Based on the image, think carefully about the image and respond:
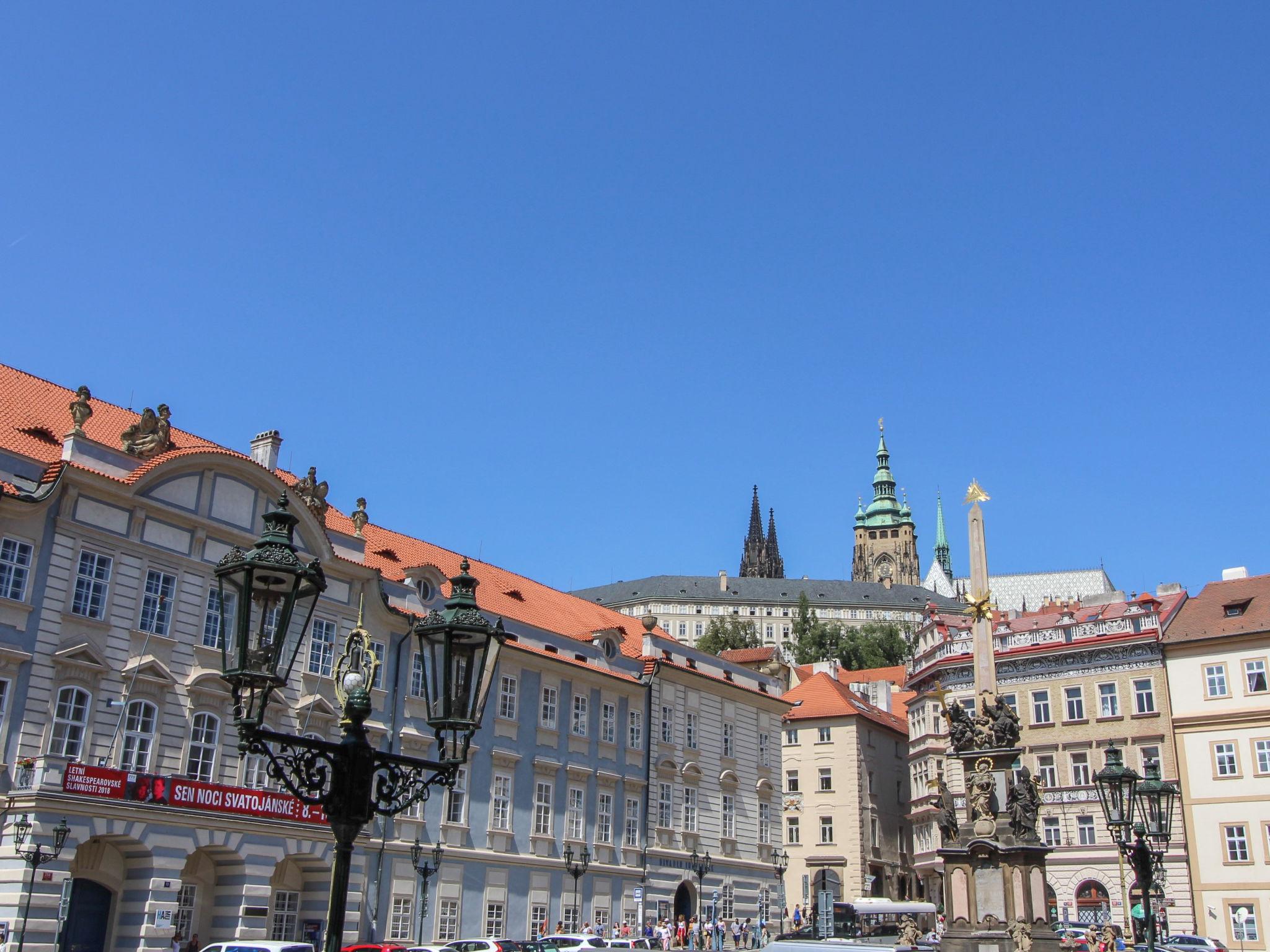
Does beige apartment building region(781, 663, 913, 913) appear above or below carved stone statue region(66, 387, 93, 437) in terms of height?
below

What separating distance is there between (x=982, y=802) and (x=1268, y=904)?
2604 cm

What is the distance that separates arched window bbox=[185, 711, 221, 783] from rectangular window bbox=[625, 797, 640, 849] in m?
17.9

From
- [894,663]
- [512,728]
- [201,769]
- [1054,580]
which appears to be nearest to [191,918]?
[201,769]

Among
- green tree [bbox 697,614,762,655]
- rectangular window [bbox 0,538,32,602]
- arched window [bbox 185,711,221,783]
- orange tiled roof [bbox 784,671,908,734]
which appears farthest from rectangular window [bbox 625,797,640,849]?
green tree [bbox 697,614,762,655]

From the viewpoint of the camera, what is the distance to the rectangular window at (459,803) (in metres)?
38.7

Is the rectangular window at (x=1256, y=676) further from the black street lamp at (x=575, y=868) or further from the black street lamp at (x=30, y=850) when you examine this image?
the black street lamp at (x=30, y=850)

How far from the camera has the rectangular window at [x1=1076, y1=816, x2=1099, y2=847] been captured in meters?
52.2

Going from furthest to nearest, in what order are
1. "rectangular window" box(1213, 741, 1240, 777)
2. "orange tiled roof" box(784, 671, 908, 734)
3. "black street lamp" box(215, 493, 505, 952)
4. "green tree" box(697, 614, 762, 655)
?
"green tree" box(697, 614, 762, 655) → "orange tiled roof" box(784, 671, 908, 734) → "rectangular window" box(1213, 741, 1240, 777) → "black street lamp" box(215, 493, 505, 952)

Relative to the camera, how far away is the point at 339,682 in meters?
11.2

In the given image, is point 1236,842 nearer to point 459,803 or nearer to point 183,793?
point 459,803

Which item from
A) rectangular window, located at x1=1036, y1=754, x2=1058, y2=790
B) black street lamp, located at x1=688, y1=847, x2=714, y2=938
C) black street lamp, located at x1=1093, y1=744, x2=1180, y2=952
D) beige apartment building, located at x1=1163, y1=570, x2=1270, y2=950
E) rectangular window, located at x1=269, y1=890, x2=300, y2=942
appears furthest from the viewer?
rectangular window, located at x1=1036, y1=754, x2=1058, y2=790

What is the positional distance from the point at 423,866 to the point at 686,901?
15.5m

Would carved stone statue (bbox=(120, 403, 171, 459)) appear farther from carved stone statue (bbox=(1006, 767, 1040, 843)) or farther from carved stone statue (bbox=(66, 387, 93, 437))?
carved stone statue (bbox=(1006, 767, 1040, 843))

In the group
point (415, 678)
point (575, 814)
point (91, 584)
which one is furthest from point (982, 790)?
point (91, 584)
